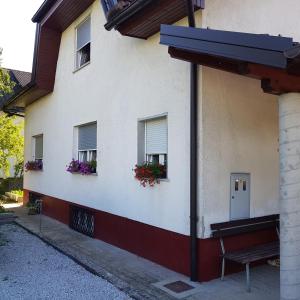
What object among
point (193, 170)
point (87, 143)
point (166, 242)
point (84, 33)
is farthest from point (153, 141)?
point (84, 33)

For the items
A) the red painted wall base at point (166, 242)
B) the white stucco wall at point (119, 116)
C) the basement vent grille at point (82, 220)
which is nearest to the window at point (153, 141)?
the white stucco wall at point (119, 116)

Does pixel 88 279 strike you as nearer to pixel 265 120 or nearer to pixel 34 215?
pixel 265 120

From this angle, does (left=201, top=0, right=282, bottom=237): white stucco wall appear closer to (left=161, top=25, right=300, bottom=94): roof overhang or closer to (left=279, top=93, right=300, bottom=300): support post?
(left=161, top=25, right=300, bottom=94): roof overhang

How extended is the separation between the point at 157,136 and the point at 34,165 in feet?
23.8

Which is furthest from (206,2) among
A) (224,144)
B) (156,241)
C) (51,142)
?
(51,142)

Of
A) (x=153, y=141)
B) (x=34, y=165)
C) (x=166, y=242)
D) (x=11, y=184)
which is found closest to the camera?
(x=166, y=242)

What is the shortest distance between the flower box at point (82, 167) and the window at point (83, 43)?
2499 mm

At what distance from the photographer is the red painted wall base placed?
5.49 metres

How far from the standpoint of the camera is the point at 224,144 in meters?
5.72

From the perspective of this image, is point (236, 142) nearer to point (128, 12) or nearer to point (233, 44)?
point (233, 44)

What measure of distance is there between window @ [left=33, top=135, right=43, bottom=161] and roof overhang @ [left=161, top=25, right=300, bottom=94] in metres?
9.67

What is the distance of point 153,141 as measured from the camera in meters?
6.70

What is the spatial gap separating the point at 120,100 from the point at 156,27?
1.76m

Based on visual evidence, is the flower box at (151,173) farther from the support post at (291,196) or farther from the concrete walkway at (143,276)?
the support post at (291,196)
